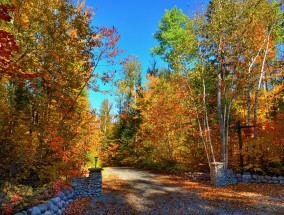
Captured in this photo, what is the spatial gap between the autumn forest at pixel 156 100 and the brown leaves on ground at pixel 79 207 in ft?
3.18

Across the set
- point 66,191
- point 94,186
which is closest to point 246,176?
point 94,186

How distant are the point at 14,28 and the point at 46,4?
54.4 inches

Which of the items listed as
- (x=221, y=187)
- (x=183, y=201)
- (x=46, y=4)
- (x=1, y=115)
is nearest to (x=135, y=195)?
(x=183, y=201)

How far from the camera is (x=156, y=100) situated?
60.4 ft

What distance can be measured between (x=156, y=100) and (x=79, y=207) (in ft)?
41.2

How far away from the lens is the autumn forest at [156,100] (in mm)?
6918

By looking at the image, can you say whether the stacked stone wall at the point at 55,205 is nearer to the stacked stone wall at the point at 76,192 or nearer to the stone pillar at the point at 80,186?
the stacked stone wall at the point at 76,192

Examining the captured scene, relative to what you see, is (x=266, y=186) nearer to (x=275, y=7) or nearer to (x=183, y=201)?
(x=183, y=201)

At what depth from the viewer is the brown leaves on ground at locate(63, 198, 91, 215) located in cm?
628

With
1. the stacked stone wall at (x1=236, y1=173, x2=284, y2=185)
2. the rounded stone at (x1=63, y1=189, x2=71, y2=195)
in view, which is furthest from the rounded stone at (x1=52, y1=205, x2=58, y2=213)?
the stacked stone wall at (x1=236, y1=173, x2=284, y2=185)

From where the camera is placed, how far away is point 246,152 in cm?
1056

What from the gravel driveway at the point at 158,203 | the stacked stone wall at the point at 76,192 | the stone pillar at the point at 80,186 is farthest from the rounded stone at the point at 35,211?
the stone pillar at the point at 80,186

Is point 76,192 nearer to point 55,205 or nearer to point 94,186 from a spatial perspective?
point 94,186

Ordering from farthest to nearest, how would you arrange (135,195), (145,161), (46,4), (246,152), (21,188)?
(145,161) < (246,152) < (135,195) < (46,4) < (21,188)
